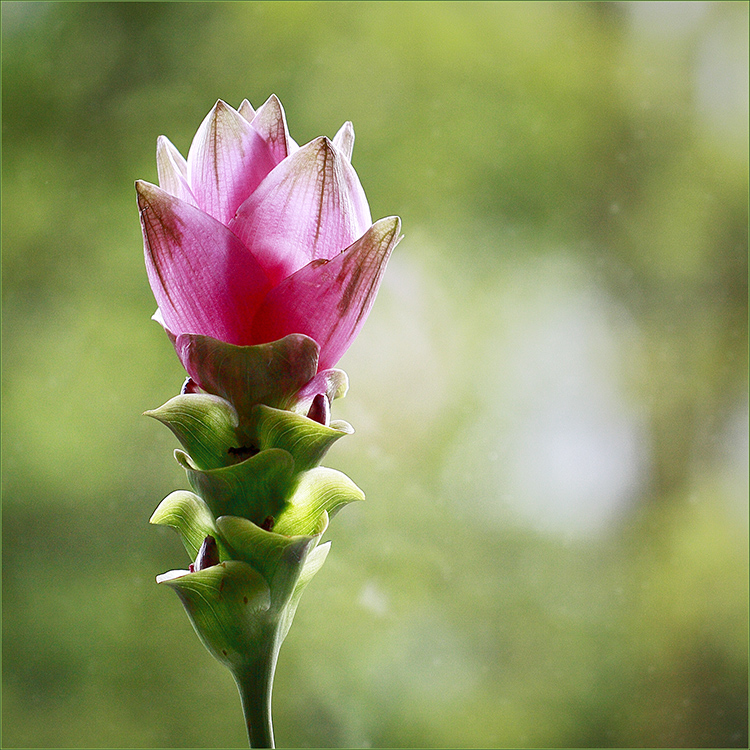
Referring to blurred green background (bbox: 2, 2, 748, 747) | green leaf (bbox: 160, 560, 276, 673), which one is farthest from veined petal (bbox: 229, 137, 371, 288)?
blurred green background (bbox: 2, 2, 748, 747)

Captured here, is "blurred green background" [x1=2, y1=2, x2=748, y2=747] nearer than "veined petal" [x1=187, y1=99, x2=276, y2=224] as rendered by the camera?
No

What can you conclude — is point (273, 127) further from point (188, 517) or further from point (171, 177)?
point (188, 517)

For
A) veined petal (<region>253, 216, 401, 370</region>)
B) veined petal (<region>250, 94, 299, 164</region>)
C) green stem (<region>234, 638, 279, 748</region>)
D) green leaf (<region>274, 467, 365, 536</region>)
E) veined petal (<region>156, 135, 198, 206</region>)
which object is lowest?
green stem (<region>234, 638, 279, 748</region>)

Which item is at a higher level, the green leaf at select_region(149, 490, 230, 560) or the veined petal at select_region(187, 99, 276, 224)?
the veined petal at select_region(187, 99, 276, 224)

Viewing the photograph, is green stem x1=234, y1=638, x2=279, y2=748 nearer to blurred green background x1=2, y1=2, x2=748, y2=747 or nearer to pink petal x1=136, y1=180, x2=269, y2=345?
pink petal x1=136, y1=180, x2=269, y2=345

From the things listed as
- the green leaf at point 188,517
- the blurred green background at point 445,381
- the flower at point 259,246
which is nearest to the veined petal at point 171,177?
the flower at point 259,246

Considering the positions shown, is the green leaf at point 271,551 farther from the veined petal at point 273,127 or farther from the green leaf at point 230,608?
the veined petal at point 273,127
